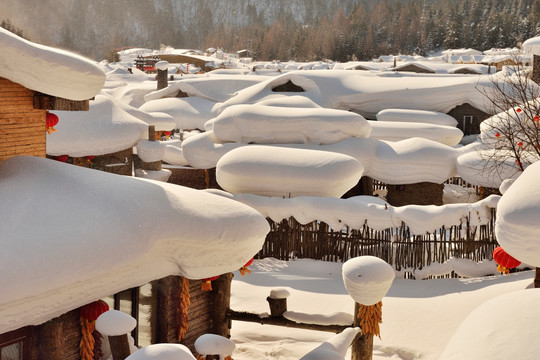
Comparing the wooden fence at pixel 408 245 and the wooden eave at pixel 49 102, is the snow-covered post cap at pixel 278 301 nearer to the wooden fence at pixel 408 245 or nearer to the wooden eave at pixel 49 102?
the wooden eave at pixel 49 102

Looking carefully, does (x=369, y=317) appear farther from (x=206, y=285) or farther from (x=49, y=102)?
(x=49, y=102)

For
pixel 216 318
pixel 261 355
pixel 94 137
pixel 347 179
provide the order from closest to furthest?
pixel 216 318, pixel 261 355, pixel 347 179, pixel 94 137

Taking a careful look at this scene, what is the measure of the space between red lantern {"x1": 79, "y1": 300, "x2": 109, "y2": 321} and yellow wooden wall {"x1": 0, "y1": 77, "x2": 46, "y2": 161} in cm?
183

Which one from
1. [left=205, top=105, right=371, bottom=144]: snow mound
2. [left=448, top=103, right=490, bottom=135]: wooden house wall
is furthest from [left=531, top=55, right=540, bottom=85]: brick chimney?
[left=205, top=105, right=371, bottom=144]: snow mound

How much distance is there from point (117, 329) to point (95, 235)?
893 millimetres

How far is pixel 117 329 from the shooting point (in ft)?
18.1

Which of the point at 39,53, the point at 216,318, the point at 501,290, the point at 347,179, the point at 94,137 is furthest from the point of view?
the point at 94,137

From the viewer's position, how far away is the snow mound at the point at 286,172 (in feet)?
50.4

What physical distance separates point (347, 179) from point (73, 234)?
10.6m

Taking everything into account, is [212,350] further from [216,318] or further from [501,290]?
[501,290]

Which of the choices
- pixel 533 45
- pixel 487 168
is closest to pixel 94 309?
pixel 487 168

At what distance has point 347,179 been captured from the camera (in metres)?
15.7

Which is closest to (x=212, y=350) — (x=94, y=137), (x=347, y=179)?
(x=347, y=179)

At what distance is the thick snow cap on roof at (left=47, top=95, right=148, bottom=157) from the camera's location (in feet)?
58.6
